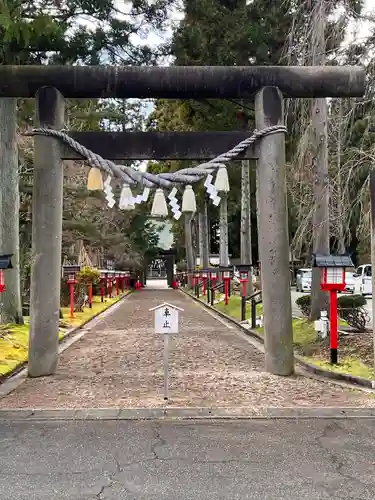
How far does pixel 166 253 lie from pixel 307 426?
5670 cm

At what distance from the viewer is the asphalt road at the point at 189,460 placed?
427 centimetres

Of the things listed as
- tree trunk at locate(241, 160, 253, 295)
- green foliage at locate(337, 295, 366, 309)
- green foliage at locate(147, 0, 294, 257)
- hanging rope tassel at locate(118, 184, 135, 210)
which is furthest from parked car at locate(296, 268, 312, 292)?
hanging rope tassel at locate(118, 184, 135, 210)

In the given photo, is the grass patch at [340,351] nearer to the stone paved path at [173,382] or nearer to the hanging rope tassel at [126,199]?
the stone paved path at [173,382]

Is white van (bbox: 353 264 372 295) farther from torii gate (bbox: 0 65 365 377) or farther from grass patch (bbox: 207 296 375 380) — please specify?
torii gate (bbox: 0 65 365 377)

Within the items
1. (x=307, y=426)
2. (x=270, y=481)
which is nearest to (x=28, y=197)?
(x=307, y=426)

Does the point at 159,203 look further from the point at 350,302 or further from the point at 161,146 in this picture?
the point at 350,302

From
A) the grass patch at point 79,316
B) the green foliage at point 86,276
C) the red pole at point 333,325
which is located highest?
the green foliage at point 86,276

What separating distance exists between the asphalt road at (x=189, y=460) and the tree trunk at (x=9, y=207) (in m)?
8.40

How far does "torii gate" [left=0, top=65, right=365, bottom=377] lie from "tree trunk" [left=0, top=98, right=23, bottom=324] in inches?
219

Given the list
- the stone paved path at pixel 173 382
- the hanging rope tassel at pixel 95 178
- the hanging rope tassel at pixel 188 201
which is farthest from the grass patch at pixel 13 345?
the hanging rope tassel at pixel 188 201

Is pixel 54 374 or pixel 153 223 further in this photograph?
pixel 153 223

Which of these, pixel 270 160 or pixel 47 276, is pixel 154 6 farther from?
pixel 47 276

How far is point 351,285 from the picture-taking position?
1126 inches

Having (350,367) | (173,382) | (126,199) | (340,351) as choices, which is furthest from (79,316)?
(350,367)
